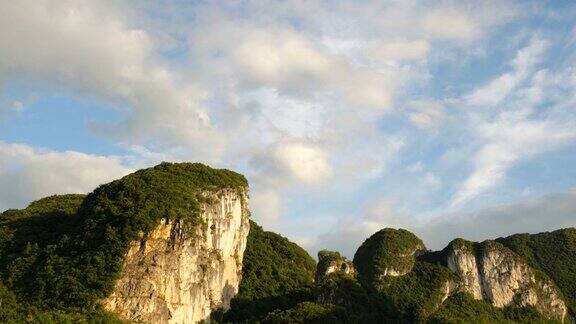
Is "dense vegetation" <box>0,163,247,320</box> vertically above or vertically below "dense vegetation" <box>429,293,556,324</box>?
above

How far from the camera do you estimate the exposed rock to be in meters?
87.7

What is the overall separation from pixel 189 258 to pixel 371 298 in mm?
30742

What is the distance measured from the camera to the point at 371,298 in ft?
289

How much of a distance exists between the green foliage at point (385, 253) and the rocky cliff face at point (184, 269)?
122ft

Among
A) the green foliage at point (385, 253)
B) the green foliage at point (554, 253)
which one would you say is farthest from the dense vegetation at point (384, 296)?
the green foliage at point (554, 253)

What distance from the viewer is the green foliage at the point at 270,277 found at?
77137mm

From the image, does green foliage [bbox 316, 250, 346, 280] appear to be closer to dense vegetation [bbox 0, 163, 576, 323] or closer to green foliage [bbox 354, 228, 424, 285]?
dense vegetation [bbox 0, 163, 576, 323]

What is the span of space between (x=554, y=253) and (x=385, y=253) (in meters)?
44.9

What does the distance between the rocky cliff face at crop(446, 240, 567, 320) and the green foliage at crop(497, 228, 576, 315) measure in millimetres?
10286

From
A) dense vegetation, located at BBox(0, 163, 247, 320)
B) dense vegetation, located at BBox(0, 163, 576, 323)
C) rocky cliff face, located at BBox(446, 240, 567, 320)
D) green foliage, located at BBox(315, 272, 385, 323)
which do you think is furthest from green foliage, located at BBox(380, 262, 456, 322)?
dense vegetation, located at BBox(0, 163, 247, 320)

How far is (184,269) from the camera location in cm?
6688

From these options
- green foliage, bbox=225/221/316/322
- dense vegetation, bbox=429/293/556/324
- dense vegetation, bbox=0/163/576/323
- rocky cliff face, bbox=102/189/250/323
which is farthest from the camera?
dense vegetation, bbox=429/293/556/324

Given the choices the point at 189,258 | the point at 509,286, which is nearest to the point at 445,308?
the point at 509,286

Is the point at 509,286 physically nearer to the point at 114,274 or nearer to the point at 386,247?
the point at 386,247
